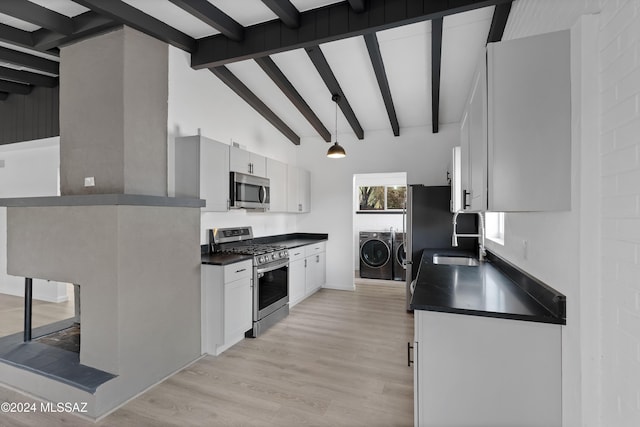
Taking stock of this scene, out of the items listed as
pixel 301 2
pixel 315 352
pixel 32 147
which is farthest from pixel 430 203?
pixel 32 147

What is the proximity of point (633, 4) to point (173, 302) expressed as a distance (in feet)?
10.6

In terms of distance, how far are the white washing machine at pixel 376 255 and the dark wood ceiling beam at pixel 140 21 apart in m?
4.52

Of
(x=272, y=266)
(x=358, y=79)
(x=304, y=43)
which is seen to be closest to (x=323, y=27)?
(x=304, y=43)

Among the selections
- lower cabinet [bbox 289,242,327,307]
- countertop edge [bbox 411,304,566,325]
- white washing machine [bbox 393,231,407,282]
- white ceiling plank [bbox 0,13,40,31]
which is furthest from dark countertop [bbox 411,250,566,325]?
white ceiling plank [bbox 0,13,40,31]

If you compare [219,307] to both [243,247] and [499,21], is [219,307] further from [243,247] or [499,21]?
[499,21]

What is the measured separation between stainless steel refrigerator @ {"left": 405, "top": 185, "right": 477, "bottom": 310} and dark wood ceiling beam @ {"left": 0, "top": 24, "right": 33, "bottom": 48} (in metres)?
4.37

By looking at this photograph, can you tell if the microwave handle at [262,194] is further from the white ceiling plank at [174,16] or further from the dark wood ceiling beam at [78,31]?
the dark wood ceiling beam at [78,31]

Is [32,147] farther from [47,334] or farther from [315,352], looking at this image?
[315,352]

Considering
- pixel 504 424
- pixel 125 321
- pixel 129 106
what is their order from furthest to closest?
pixel 129 106 < pixel 125 321 < pixel 504 424

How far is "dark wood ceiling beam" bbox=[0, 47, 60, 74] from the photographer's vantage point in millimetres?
3168

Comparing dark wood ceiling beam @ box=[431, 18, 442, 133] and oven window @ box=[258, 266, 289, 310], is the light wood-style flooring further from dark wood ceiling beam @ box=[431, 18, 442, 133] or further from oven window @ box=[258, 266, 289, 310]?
dark wood ceiling beam @ box=[431, 18, 442, 133]

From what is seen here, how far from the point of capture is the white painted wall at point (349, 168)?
5176mm

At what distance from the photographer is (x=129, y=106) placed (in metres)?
2.53

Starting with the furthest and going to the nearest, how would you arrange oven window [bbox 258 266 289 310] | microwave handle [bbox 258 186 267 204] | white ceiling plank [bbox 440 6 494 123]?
1. microwave handle [bbox 258 186 267 204]
2. oven window [bbox 258 266 289 310]
3. white ceiling plank [bbox 440 6 494 123]
